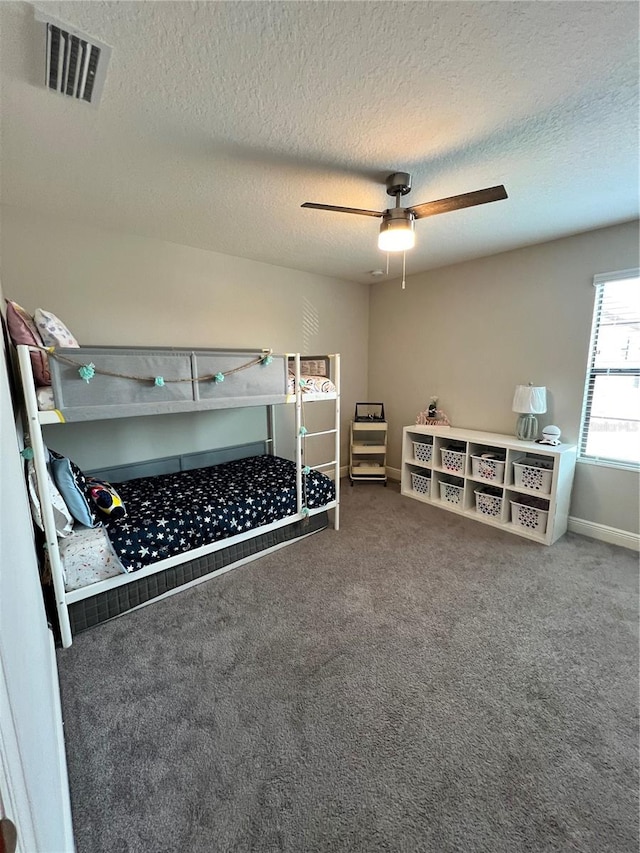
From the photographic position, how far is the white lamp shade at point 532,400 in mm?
3178

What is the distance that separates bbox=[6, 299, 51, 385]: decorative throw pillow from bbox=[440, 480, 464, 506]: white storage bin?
345 centimetres

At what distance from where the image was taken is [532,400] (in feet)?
10.4

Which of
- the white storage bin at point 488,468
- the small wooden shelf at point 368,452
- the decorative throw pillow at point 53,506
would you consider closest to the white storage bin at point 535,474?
the white storage bin at point 488,468

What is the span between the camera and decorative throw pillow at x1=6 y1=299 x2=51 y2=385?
1.80m

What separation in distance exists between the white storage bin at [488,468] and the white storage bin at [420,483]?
554 millimetres

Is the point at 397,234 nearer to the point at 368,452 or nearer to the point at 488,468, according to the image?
the point at 488,468

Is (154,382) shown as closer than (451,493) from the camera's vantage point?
Yes

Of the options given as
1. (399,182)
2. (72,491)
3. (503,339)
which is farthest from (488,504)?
(72,491)

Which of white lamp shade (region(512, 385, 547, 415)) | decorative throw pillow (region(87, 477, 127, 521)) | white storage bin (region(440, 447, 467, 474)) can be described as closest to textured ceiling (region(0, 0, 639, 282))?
white lamp shade (region(512, 385, 547, 415))

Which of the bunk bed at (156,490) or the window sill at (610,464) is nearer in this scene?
the bunk bed at (156,490)

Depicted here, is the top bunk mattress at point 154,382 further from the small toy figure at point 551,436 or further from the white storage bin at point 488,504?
the small toy figure at point 551,436

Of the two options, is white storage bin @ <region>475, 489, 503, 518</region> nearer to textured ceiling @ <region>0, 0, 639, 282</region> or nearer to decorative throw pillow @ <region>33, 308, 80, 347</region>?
textured ceiling @ <region>0, 0, 639, 282</region>

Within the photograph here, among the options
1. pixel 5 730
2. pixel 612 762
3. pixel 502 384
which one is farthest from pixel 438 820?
A: pixel 502 384

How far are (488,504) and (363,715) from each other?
7.74 feet
